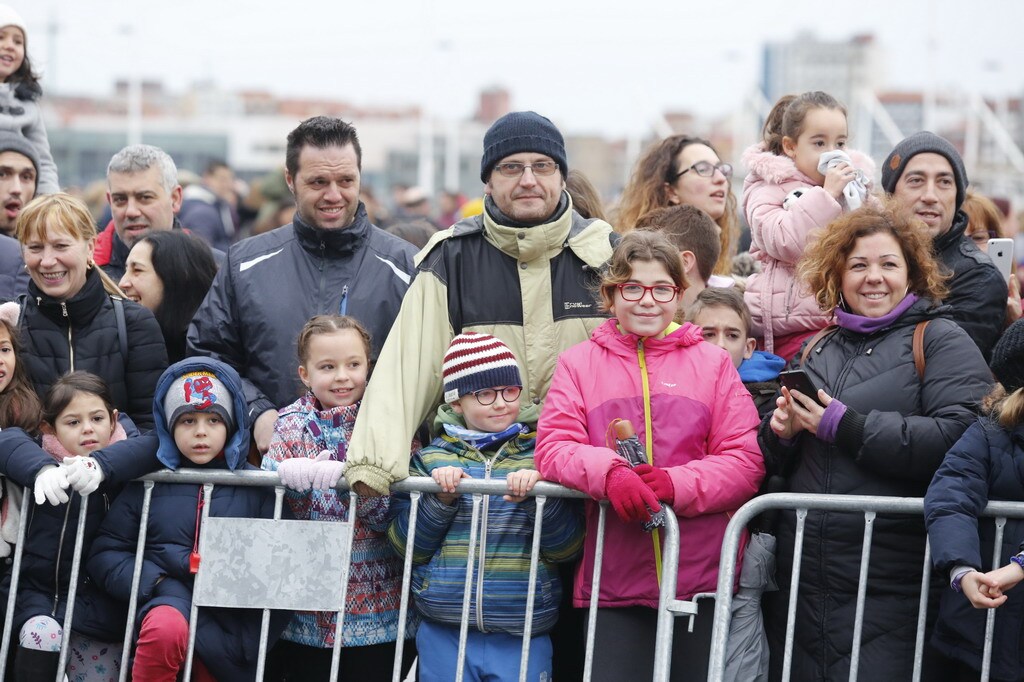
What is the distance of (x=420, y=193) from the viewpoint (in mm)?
15844

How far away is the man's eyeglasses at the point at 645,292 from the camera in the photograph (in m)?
4.57

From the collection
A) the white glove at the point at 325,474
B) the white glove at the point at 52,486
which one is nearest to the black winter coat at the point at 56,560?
the white glove at the point at 52,486

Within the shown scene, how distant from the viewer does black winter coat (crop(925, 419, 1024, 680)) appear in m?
4.02

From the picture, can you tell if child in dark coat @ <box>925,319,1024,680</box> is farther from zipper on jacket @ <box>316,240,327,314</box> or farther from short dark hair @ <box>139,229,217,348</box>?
short dark hair @ <box>139,229,217,348</box>

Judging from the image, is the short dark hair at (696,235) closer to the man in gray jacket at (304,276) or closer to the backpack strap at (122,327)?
the man in gray jacket at (304,276)

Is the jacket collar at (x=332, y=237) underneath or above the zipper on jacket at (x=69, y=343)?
above

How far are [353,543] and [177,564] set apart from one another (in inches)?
25.8

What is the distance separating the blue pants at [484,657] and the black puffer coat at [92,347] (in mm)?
1515

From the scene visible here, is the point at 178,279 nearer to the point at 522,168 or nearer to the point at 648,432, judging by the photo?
the point at 522,168

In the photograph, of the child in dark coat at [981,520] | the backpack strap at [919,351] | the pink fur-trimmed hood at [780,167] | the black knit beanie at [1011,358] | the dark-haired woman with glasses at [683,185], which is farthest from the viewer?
the dark-haired woman with glasses at [683,185]

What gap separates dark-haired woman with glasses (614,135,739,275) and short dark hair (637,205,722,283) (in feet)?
1.99

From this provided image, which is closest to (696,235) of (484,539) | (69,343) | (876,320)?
(876,320)

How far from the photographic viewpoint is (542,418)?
179 inches

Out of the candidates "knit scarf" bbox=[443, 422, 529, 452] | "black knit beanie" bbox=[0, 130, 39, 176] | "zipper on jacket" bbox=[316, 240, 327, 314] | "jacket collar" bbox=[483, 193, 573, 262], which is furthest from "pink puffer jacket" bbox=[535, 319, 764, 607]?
"black knit beanie" bbox=[0, 130, 39, 176]
